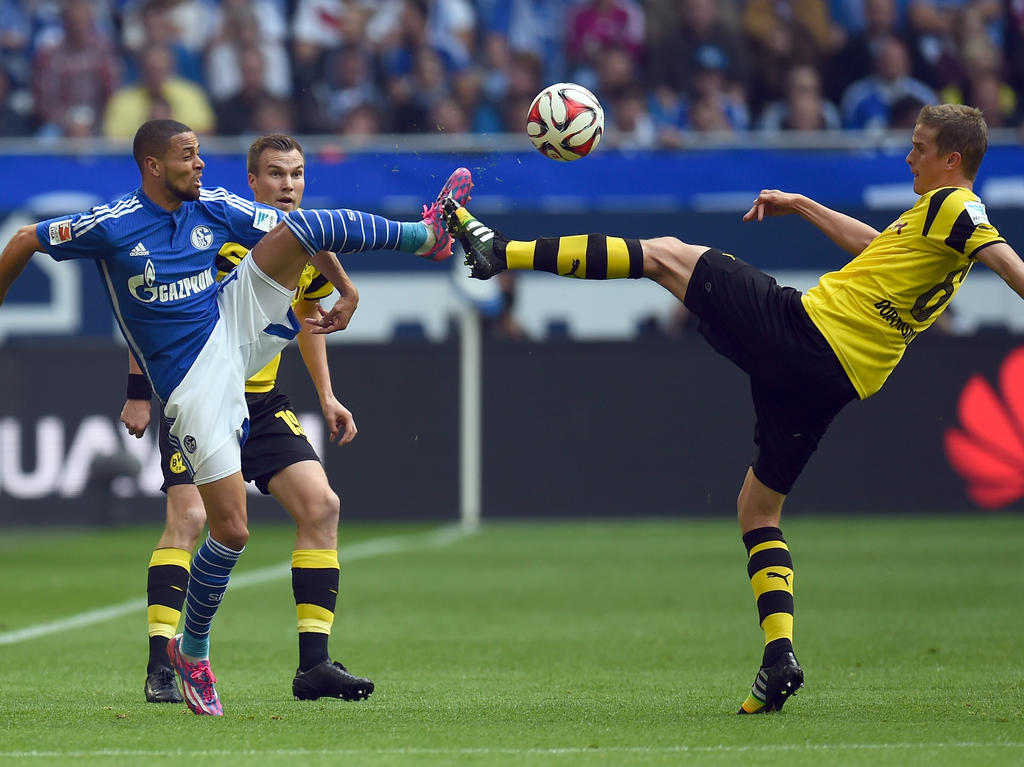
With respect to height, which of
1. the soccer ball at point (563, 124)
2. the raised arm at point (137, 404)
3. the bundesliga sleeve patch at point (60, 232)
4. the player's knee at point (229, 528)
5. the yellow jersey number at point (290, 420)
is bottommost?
the player's knee at point (229, 528)

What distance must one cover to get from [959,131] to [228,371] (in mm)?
2733

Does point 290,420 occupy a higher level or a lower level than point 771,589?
higher

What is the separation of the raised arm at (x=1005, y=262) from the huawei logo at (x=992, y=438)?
877 centimetres

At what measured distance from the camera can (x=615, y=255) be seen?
596 centimetres

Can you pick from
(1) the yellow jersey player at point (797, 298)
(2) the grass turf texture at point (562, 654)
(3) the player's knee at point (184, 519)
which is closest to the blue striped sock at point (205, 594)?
(2) the grass turf texture at point (562, 654)

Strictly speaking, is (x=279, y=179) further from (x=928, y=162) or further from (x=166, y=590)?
(x=928, y=162)

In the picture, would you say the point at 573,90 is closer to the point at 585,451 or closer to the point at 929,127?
the point at 929,127

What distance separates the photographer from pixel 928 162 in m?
6.05

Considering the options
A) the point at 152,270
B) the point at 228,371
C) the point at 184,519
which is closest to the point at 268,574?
the point at 184,519

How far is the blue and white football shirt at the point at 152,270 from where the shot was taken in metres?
5.86

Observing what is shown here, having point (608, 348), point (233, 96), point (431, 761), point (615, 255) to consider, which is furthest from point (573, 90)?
point (233, 96)

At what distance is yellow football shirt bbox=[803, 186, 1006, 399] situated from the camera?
5934 millimetres

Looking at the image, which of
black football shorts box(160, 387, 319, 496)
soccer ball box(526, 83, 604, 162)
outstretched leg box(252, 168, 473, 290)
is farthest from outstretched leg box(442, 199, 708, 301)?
black football shorts box(160, 387, 319, 496)

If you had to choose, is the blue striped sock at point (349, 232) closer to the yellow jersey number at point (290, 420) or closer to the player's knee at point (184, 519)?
the yellow jersey number at point (290, 420)
